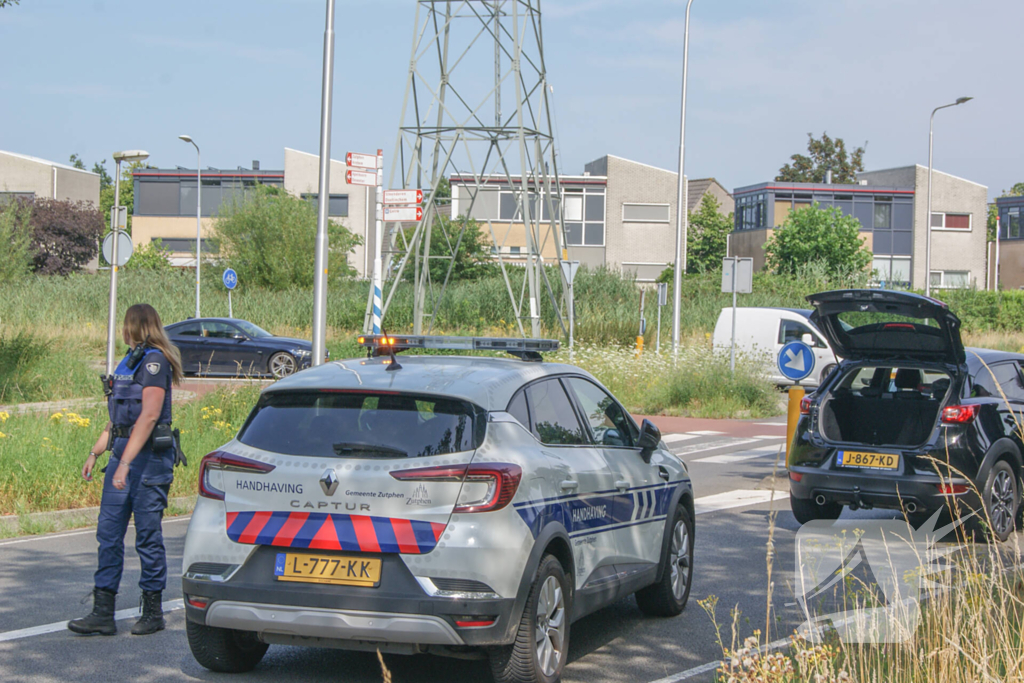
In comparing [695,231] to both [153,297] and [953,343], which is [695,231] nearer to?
[153,297]

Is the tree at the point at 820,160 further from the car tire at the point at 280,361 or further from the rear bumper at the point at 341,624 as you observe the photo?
the rear bumper at the point at 341,624

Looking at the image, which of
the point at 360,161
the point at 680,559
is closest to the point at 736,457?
the point at 360,161

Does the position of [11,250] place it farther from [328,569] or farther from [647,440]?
[328,569]

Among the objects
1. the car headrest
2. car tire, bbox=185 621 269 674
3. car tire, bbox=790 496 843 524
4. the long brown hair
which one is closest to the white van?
car tire, bbox=790 496 843 524

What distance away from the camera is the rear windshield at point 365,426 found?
4699mm

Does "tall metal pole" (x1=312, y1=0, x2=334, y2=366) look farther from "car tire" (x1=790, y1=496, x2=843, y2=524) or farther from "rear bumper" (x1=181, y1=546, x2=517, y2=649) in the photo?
"rear bumper" (x1=181, y1=546, x2=517, y2=649)

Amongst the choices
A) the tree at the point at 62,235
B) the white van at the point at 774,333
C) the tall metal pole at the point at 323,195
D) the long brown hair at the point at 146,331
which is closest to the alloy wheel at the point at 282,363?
the white van at the point at 774,333

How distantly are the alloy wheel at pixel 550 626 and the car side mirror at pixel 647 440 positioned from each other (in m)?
1.39

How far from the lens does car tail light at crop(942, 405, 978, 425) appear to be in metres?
8.54

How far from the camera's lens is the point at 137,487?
5891mm

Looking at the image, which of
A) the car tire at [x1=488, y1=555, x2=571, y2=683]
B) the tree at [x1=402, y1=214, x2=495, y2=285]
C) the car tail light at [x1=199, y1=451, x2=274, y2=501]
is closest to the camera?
the car tire at [x1=488, y1=555, x2=571, y2=683]

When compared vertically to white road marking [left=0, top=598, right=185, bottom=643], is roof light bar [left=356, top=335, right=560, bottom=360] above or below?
above

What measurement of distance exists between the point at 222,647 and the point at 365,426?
4.32 feet

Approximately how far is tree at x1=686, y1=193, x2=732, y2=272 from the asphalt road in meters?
61.0
